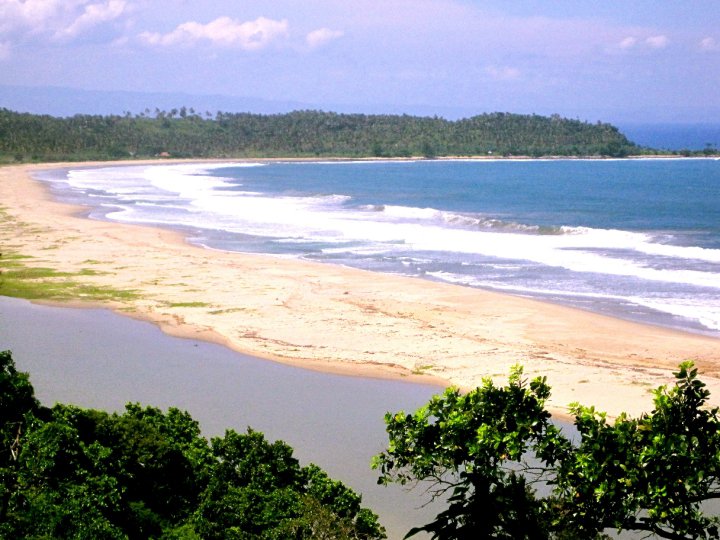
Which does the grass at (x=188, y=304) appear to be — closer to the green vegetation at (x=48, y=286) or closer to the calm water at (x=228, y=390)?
the green vegetation at (x=48, y=286)

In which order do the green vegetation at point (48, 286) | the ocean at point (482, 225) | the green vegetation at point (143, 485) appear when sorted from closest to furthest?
the green vegetation at point (143, 485)
the green vegetation at point (48, 286)
the ocean at point (482, 225)

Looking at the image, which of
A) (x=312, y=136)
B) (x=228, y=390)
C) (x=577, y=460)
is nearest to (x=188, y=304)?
(x=228, y=390)

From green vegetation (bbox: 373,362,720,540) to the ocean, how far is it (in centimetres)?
1481

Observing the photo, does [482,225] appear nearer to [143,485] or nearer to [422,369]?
[422,369]

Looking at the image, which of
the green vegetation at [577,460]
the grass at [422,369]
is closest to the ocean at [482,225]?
the grass at [422,369]

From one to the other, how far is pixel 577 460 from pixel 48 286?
22.4 m

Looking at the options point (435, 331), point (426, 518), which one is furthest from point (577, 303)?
point (426, 518)

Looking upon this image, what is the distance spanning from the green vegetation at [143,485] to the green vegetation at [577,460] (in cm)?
146

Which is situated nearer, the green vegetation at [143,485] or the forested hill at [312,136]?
the green vegetation at [143,485]

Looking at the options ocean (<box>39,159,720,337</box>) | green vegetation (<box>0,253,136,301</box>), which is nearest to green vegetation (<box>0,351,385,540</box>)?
ocean (<box>39,159,720,337</box>)

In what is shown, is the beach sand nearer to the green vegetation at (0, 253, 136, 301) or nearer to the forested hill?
the green vegetation at (0, 253, 136, 301)

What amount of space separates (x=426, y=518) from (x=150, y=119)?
6613 inches

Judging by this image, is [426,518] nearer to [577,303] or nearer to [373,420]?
[373,420]

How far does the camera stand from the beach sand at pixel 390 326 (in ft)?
60.5
